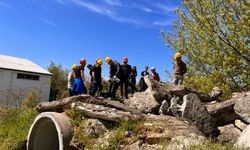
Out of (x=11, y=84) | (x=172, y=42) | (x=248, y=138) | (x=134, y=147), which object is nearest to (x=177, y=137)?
(x=134, y=147)

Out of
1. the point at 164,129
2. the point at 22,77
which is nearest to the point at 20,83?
the point at 22,77

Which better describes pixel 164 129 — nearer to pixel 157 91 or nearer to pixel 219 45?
pixel 157 91

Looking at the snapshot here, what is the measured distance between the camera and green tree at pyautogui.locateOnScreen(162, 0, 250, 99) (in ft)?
42.8

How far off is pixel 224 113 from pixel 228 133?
73 centimetres

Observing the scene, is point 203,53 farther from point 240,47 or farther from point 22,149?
point 22,149

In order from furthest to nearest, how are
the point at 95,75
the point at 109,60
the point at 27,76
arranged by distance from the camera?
the point at 27,76 < the point at 109,60 < the point at 95,75

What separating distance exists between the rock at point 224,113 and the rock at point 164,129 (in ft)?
3.55

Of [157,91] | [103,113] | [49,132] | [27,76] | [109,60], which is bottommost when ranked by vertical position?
[49,132]

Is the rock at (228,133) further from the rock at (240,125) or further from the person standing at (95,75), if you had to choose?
the person standing at (95,75)

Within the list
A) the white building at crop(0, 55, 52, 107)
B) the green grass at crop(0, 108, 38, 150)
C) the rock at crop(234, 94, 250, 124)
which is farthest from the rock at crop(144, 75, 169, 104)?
the white building at crop(0, 55, 52, 107)

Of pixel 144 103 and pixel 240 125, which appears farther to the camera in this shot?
pixel 144 103

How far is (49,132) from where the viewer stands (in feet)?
35.3

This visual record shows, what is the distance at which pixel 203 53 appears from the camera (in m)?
14.7

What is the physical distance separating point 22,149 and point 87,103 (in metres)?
2.47
